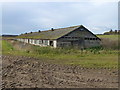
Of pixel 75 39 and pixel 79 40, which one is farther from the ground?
pixel 75 39

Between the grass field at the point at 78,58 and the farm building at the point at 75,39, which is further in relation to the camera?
the farm building at the point at 75,39

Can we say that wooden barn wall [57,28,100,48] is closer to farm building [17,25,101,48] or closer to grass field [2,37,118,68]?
farm building [17,25,101,48]

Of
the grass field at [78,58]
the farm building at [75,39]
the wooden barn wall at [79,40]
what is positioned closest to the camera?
the grass field at [78,58]

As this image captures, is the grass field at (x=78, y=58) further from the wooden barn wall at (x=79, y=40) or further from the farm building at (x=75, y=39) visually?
the wooden barn wall at (x=79, y=40)

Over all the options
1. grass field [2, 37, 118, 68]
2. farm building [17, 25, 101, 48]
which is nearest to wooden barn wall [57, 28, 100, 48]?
farm building [17, 25, 101, 48]

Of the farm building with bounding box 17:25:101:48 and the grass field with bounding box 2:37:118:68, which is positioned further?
the farm building with bounding box 17:25:101:48

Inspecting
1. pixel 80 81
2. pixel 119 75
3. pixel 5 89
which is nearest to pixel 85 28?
pixel 119 75

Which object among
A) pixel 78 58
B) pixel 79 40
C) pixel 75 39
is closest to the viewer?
pixel 78 58

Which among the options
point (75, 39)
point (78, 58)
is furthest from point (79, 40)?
point (78, 58)

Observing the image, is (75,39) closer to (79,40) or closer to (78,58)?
(79,40)

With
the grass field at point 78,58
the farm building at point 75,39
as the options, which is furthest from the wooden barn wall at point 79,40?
the grass field at point 78,58

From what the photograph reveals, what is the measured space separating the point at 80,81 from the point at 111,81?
5.21ft

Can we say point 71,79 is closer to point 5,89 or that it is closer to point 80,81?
point 80,81

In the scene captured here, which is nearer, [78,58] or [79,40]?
[78,58]
